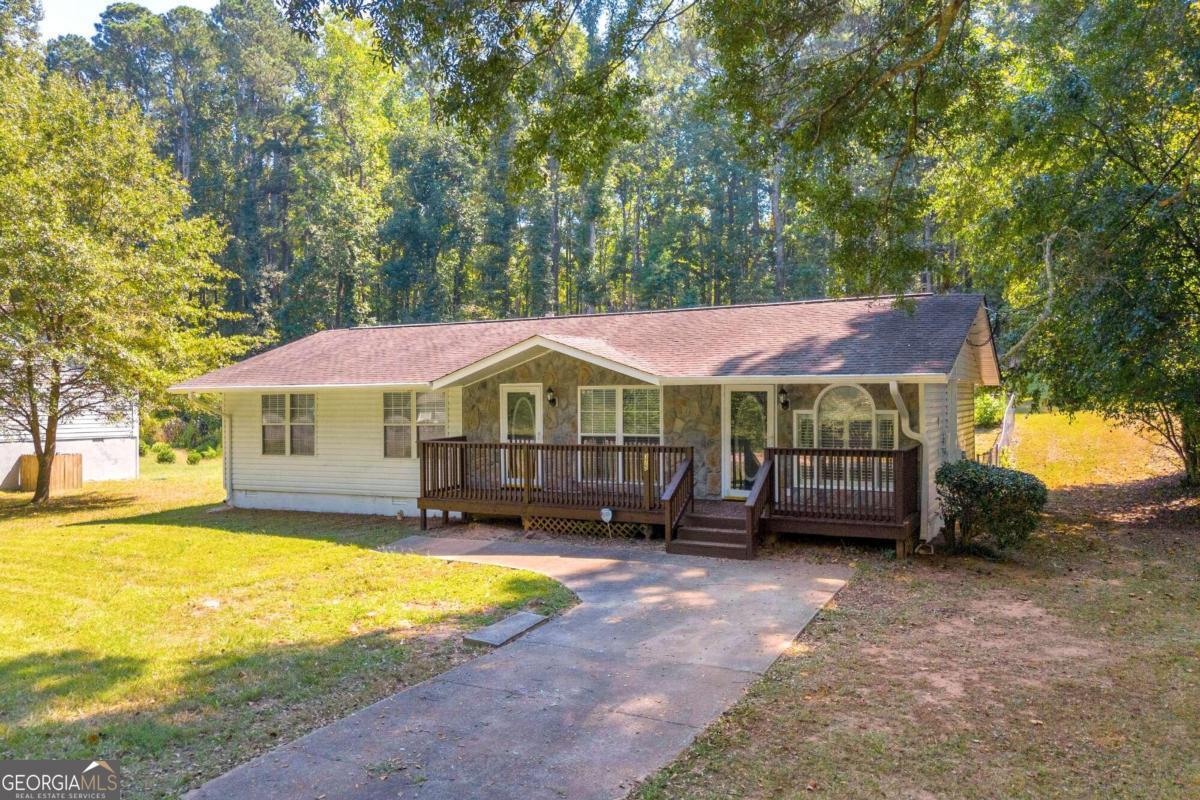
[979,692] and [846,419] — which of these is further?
[846,419]

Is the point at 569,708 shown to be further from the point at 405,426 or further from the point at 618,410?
the point at 405,426

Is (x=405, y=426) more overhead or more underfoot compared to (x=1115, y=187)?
more underfoot

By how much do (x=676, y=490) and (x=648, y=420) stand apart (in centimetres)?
200

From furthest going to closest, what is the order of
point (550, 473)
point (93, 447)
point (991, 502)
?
1. point (93, 447)
2. point (550, 473)
3. point (991, 502)

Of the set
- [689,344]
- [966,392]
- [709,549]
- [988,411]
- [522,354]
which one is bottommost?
[709,549]

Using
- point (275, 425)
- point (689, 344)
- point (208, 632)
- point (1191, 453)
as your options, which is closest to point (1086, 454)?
point (1191, 453)

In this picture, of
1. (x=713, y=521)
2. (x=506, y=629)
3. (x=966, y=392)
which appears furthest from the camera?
(x=966, y=392)

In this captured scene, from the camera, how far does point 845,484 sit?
959cm

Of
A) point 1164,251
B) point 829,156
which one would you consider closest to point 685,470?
point 829,156

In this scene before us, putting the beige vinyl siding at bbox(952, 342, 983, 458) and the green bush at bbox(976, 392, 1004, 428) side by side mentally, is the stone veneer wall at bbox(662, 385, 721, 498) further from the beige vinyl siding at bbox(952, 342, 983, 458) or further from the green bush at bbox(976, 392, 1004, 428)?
the green bush at bbox(976, 392, 1004, 428)

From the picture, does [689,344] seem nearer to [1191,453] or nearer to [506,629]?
[506,629]

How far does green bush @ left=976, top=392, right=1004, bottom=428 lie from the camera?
78.7 ft

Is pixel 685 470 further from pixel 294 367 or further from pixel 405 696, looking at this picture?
pixel 294 367

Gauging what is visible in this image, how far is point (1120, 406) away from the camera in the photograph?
12.9 m
